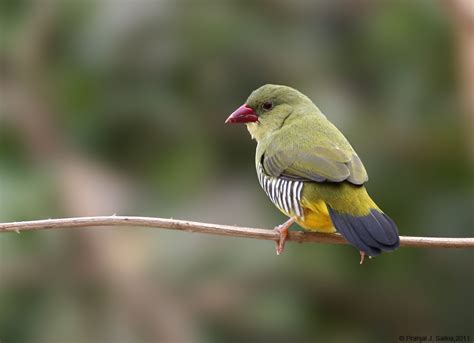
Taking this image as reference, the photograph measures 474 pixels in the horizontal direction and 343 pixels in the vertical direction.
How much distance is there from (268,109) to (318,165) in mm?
612

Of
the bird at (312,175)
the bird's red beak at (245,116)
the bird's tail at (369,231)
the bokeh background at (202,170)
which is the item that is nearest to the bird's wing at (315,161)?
A: the bird at (312,175)

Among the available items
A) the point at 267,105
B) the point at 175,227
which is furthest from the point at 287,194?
the point at 267,105

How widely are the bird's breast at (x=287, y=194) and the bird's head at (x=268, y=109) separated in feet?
1.32

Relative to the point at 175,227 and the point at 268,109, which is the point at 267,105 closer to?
the point at 268,109

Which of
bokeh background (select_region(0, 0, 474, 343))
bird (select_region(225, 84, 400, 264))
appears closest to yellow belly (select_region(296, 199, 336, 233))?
bird (select_region(225, 84, 400, 264))

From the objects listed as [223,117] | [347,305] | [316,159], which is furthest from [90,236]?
[316,159]

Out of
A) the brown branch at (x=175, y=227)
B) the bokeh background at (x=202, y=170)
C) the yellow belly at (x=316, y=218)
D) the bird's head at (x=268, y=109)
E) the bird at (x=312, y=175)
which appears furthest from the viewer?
the bokeh background at (x=202, y=170)

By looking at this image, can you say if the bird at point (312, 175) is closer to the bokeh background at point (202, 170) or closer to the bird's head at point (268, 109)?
the bird's head at point (268, 109)

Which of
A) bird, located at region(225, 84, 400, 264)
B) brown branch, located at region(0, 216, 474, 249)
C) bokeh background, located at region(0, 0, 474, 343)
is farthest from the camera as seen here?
bokeh background, located at region(0, 0, 474, 343)

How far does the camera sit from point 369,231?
270cm

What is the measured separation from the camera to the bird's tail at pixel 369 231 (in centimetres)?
263

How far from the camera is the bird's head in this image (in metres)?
3.54

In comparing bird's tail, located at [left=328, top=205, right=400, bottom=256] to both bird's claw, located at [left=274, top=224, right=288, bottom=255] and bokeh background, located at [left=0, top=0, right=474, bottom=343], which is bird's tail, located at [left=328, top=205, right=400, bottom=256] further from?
bokeh background, located at [left=0, top=0, right=474, bottom=343]

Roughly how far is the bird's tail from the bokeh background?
243 centimetres
